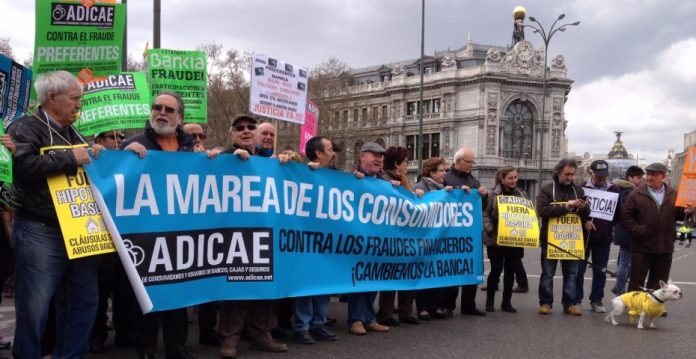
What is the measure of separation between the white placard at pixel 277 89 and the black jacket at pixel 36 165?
501 cm

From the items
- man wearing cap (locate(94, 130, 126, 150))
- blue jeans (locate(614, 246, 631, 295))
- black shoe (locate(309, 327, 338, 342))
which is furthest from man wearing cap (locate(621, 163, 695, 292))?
man wearing cap (locate(94, 130, 126, 150))

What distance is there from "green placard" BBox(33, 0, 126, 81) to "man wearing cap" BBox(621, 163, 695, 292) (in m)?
6.38

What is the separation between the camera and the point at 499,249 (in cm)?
845

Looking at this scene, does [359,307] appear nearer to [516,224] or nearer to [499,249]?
[499,249]

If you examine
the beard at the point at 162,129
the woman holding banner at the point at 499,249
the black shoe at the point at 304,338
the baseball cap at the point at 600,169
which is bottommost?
the black shoe at the point at 304,338

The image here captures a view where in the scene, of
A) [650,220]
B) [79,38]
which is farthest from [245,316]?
[650,220]

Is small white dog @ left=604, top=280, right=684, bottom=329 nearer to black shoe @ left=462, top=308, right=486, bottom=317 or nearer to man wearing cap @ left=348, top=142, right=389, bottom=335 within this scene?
black shoe @ left=462, top=308, right=486, bottom=317

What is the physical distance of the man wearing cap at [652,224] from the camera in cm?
852

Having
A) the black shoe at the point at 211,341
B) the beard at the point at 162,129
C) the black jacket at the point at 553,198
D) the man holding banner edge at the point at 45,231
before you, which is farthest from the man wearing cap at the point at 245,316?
the black jacket at the point at 553,198

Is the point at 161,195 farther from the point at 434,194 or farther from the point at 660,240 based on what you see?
the point at 660,240

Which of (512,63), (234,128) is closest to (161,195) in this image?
(234,128)

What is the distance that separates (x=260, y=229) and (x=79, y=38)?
2644mm

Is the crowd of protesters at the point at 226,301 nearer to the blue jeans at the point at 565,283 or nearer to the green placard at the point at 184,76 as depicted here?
the blue jeans at the point at 565,283

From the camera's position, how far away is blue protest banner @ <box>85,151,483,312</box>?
4965 millimetres
